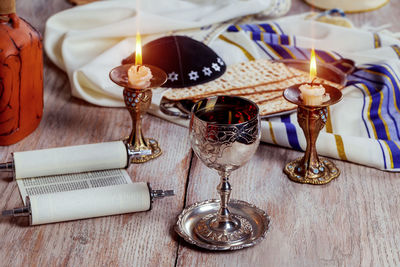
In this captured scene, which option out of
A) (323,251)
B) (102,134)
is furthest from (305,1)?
(323,251)

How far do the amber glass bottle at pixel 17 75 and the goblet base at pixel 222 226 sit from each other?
1.38ft

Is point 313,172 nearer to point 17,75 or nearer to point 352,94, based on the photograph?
point 352,94

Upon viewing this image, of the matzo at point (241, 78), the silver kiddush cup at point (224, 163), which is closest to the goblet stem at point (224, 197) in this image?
the silver kiddush cup at point (224, 163)

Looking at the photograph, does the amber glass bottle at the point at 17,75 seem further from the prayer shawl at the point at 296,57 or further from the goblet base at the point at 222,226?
the goblet base at the point at 222,226

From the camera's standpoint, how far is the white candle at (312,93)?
1.08 meters

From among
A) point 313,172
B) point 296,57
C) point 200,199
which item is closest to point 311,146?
point 313,172

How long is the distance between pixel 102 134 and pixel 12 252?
1.34 feet

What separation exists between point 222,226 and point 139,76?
1.03ft

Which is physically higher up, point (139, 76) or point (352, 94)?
point (139, 76)

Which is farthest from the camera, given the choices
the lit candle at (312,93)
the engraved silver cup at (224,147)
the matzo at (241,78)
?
the matzo at (241,78)

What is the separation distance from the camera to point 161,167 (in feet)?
3.98

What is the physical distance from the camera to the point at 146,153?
121 centimetres

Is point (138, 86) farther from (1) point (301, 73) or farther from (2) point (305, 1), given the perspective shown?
(2) point (305, 1)

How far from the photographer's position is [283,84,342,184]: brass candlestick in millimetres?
1117
